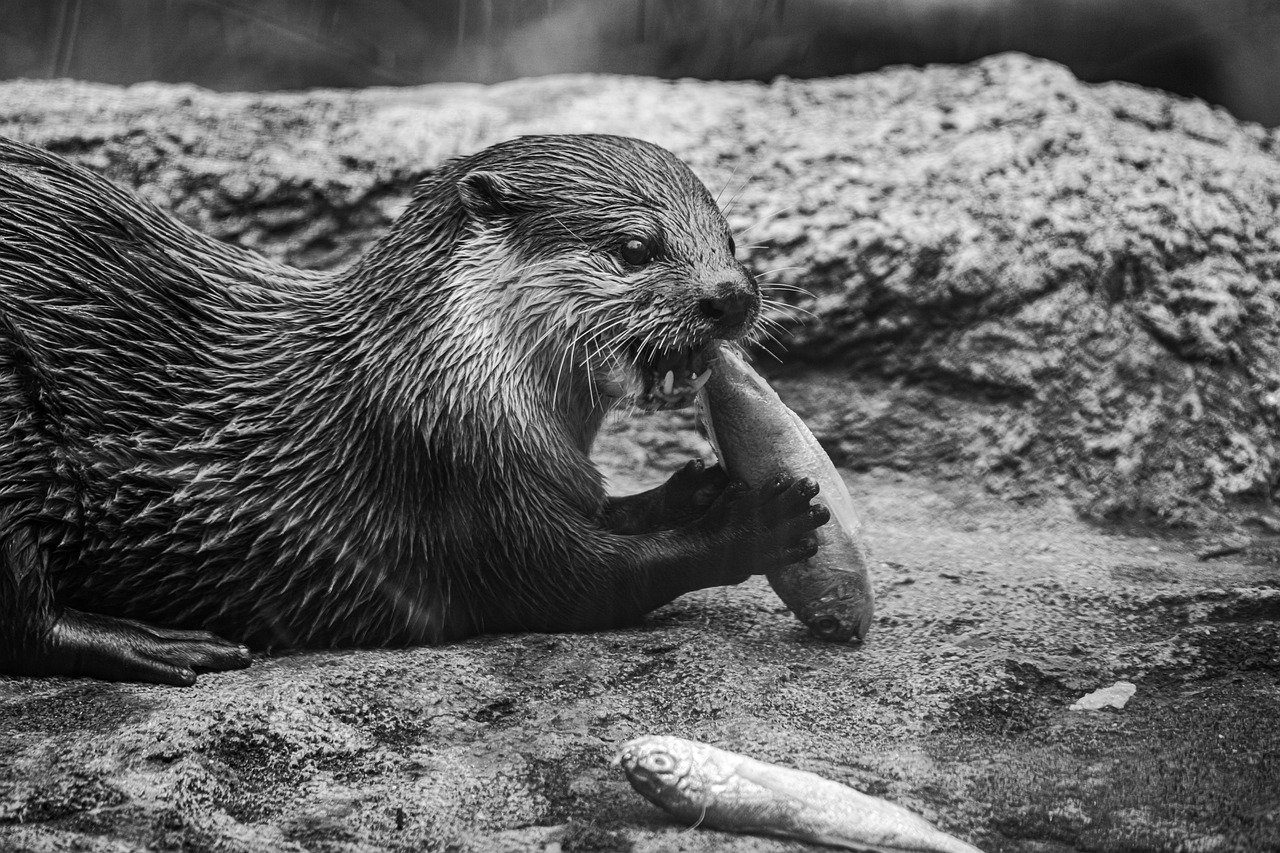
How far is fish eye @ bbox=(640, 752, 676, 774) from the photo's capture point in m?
1.71

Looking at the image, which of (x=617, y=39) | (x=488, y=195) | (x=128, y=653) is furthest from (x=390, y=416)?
(x=617, y=39)

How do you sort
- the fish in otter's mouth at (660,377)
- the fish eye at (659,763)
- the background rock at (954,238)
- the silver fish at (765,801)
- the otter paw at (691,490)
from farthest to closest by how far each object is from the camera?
the background rock at (954,238) < the otter paw at (691,490) < the fish in otter's mouth at (660,377) < the fish eye at (659,763) < the silver fish at (765,801)

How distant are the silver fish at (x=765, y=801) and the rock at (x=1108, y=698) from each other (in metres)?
0.59

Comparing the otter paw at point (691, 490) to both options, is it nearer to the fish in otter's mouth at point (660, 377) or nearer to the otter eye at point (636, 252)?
the fish in otter's mouth at point (660, 377)

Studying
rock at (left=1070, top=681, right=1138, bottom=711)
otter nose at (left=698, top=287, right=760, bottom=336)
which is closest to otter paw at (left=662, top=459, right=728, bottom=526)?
otter nose at (left=698, top=287, right=760, bottom=336)

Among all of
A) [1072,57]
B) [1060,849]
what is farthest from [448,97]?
[1060,849]

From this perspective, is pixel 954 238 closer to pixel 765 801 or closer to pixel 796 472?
pixel 796 472

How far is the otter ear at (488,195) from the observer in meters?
2.46

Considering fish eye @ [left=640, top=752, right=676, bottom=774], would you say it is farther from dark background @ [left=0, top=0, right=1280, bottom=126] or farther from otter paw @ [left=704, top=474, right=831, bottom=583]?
dark background @ [left=0, top=0, right=1280, bottom=126]

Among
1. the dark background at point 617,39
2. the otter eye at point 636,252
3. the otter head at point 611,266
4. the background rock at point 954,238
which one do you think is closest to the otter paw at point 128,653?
the otter head at point 611,266

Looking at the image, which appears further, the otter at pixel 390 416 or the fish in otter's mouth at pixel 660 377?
the fish in otter's mouth at pixel 660 377

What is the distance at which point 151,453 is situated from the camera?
7.66 feet

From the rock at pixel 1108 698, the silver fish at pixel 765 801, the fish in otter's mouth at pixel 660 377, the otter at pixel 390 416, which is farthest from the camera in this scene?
the fish in otter's mouth at pixel 660 377

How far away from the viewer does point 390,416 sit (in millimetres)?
2420
